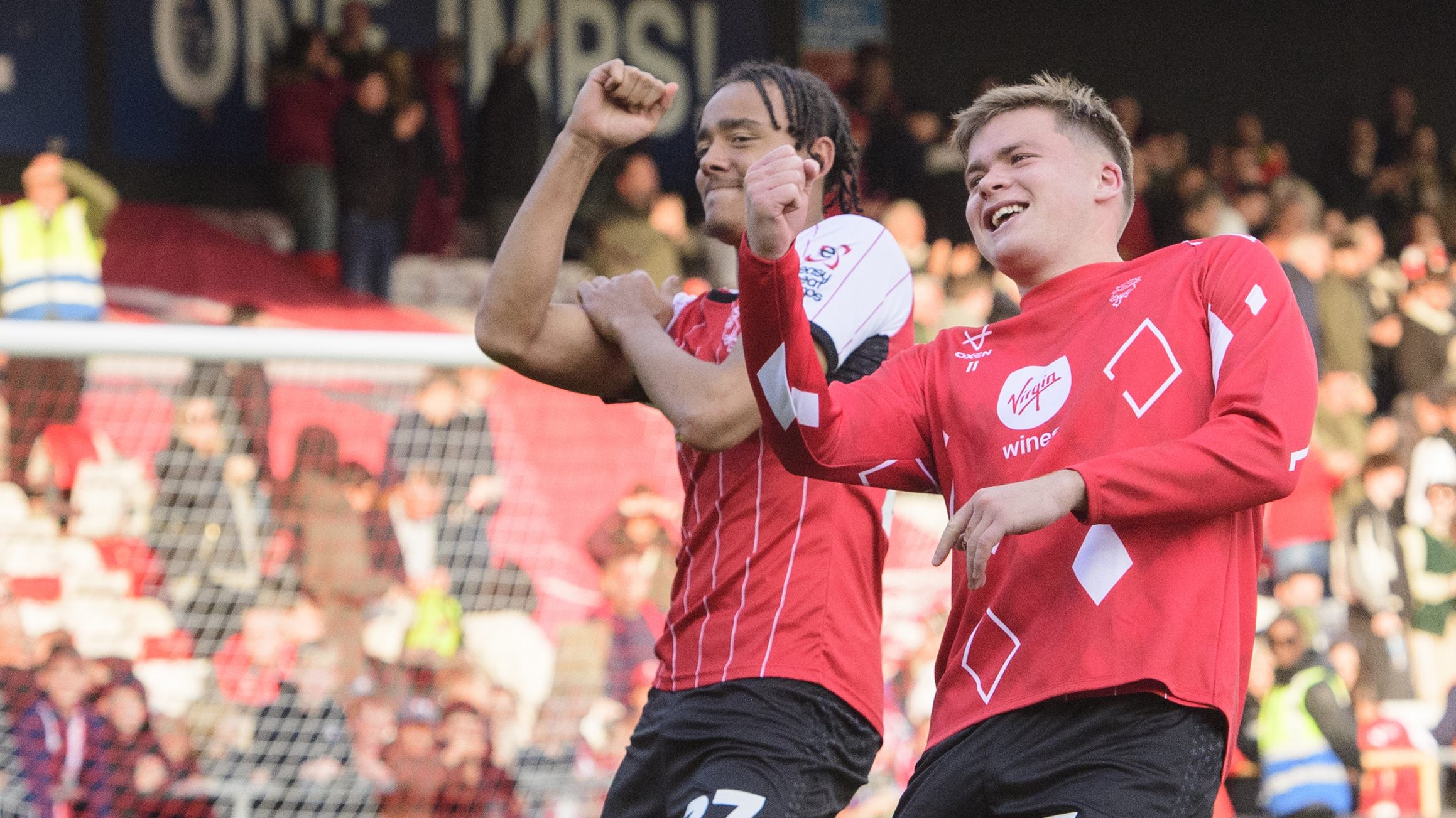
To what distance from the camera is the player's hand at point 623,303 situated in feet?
10.4

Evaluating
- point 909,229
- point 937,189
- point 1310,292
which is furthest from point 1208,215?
point 909,229

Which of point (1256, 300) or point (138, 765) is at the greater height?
point (1256, 300)

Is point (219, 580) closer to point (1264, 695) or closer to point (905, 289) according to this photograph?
point (905, 289)

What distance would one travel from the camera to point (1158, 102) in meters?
16.6

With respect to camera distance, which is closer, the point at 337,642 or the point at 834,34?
the point at 337,642

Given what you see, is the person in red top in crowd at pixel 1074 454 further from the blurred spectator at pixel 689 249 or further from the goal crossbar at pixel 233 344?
the blurred spectator at pixel 689 249

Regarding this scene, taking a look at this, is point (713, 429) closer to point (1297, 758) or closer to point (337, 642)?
point (337, 642)

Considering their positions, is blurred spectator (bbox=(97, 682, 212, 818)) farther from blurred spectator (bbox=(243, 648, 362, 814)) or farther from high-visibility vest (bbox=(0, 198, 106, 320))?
high-visibility vest (bbox=(0, 198, 106, 320))

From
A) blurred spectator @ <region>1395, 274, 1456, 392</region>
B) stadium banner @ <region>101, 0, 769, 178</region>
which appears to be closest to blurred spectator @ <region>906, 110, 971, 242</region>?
stadium banner @ <region>101, 0, 769, 178</region>

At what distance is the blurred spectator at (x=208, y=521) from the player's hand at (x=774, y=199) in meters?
4.05

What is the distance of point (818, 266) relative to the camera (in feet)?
9.75

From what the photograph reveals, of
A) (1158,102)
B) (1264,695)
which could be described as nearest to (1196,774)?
(1264,695)

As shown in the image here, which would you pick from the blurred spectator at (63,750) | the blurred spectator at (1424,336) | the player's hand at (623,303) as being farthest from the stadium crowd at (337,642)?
the blurred spectator at (1424,336)

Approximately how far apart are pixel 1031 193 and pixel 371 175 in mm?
8747
